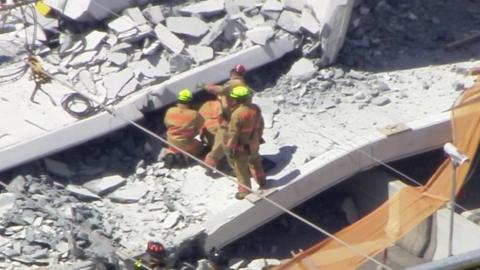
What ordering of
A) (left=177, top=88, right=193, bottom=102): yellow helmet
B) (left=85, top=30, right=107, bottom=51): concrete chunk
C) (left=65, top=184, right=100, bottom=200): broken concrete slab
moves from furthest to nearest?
(left=85, top=30, right=107, bottom=51): concrete chunk → (left=177, top=88, right=193, bottom=102): yellow helmet → (left=65, top=184, right=100, bottom=200): broken concrete slab

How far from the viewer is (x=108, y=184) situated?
57.3 ft

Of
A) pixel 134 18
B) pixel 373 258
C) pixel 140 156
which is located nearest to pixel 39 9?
pixel 134 18

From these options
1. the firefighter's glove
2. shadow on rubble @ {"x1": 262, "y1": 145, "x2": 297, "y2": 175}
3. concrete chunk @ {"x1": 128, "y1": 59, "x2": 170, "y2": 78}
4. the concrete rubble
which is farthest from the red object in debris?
concrete chunk @ {"x1": 128, "y1": 59, "x2": 170, "y2": 78}

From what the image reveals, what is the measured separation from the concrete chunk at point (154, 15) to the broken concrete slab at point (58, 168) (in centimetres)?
256

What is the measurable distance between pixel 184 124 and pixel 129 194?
3.51 ft

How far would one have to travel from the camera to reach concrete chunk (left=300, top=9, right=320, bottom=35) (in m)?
19.2

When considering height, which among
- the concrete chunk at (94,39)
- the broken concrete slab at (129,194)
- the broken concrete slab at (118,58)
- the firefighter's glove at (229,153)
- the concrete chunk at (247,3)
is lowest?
the broken concrete slab at (129,194)

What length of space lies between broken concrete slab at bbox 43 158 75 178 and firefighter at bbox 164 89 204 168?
128cm

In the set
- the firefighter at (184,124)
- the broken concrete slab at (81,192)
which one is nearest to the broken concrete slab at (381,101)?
the firefighter at (184,124)

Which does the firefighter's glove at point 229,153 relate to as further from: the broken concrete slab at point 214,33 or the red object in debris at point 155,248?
the broken concrete slab at point 214,33

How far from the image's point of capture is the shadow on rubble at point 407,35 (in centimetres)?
1984

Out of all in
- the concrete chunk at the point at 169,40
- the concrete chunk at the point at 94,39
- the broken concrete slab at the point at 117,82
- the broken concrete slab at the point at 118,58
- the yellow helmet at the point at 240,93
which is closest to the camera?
the yellow helmet at the point at 240,93

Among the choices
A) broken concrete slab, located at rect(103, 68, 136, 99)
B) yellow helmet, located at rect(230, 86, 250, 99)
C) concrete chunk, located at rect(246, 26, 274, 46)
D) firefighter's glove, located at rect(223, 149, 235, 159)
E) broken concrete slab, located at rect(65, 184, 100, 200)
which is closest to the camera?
yellow helmet, located at rect(230, 86, 250, 99)

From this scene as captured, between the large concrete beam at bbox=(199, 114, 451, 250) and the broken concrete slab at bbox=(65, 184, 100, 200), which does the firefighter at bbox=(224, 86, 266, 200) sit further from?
the broken concrete slab at bbox=(65, 184, 100, 200)
